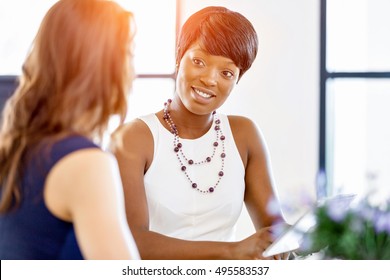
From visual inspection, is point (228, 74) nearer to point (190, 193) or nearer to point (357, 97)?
point (190, 193)

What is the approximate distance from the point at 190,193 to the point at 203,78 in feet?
0.96

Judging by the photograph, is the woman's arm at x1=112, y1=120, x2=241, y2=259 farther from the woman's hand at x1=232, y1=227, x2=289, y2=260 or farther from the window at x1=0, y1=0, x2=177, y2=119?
the window at x1=0, y1=0, x2=177, y2=119

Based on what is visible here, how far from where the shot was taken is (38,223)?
108 centimetres

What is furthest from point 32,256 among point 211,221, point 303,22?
point 303,22

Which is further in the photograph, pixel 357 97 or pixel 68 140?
pixel 357 97

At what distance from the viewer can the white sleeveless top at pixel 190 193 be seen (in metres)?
1.80

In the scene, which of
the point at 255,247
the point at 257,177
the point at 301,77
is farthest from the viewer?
the point at 301,77

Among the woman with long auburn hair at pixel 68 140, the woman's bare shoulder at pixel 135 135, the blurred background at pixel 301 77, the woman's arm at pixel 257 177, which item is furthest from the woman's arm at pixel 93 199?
the blurred background at pixel 301 77

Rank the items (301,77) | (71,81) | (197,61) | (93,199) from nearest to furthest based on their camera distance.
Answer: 1. (93,199)
2. (71,81)
3. (197,61)
4. (301,77)

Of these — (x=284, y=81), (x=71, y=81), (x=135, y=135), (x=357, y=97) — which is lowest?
(x=357, y=97)

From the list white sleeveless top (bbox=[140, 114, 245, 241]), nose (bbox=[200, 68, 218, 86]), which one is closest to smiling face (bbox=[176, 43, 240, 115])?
nose (bbox=[200, 68, 218, 86])

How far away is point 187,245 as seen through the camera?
165 centimetres

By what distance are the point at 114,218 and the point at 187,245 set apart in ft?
2.19

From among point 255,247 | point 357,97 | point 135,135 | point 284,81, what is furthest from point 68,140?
point 357,97
